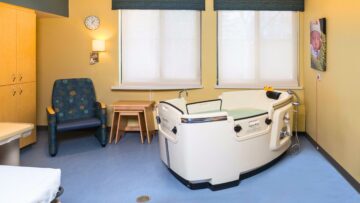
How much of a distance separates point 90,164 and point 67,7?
2.91 metres

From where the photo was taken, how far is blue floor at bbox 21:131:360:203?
112 inches

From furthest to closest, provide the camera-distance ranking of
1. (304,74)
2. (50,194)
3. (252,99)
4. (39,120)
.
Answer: (39,120)
(304,74)
(252,99)
(50,194)

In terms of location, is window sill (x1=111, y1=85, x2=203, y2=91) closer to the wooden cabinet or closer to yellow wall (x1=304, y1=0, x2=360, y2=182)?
the wooden cabinet

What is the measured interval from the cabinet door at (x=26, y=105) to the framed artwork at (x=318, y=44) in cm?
410

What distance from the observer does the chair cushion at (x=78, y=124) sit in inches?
164

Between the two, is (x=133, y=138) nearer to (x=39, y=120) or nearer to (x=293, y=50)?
(x=39, y=120)

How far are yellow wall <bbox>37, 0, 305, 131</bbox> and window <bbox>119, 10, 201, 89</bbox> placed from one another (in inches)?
5.6

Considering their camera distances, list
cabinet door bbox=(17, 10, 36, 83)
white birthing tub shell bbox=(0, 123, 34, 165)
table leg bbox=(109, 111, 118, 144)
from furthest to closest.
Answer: table leg bbox=(109, 111, 118, 144) → cabinet door bbox=(17, 10, 36, 83) → white birthing tub shell bbox=(0, 123, 34, 165)

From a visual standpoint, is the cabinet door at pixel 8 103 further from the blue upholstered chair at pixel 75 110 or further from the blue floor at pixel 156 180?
the blue floor at pixel 156 180

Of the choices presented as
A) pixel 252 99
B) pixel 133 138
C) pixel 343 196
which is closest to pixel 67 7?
pixel 133 138

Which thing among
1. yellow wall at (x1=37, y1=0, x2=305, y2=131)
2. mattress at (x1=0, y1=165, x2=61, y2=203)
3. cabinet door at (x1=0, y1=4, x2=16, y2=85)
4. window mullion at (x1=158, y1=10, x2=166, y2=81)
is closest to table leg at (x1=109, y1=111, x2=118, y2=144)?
yellow wall at (x1=37, y1=0, x2=305, y2=131)

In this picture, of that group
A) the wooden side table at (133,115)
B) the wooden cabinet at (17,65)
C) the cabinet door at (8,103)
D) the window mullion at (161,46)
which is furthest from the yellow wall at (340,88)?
the cabinet door at (8,103)

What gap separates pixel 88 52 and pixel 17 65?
1383 mm

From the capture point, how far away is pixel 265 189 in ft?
9.84
